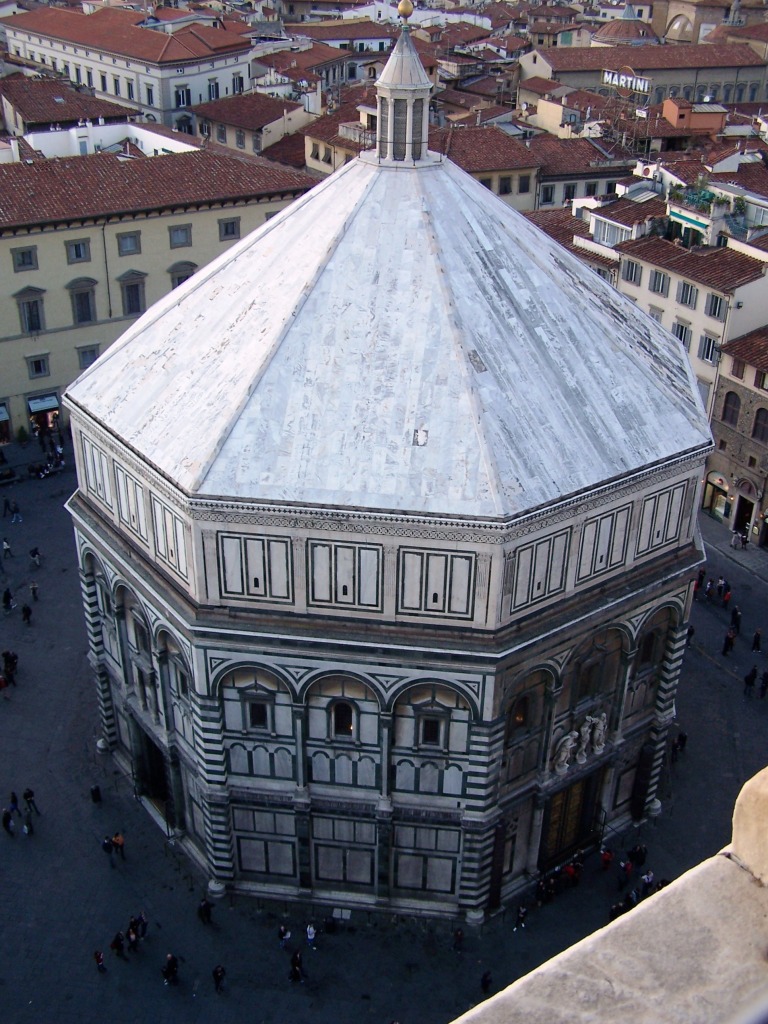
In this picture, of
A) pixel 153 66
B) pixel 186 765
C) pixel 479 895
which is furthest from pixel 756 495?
pixel 153 66

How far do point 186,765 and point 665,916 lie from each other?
25.7 meters

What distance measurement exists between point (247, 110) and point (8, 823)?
57816 millimetres

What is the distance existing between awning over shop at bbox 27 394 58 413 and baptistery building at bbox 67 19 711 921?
22064 mm

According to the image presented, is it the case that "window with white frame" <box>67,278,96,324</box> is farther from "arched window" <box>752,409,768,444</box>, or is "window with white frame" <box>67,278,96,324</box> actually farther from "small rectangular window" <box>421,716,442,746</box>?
"small rectangular window" <box>421,716,442,746</box>

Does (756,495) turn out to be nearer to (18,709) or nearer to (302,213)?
(302,213)

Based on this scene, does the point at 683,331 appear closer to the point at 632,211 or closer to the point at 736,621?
the point at 632,211

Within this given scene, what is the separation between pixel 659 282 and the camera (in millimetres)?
46188

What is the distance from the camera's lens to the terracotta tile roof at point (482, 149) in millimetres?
62062

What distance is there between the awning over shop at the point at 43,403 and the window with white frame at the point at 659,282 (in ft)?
87.2

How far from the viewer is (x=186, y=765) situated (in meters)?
29.4

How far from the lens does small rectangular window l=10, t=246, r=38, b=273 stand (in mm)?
47781

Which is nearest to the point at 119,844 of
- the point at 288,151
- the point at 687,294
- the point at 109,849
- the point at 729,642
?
the point at 109,849

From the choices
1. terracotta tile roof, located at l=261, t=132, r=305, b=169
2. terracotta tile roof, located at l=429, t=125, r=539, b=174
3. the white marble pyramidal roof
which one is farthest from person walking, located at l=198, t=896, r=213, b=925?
terracotta tile roof, located at l=261, t=132, r=305, b=169

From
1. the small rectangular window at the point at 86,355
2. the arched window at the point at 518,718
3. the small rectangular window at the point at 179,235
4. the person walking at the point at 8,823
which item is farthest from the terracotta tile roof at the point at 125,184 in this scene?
the arched window at the point at 518,718
